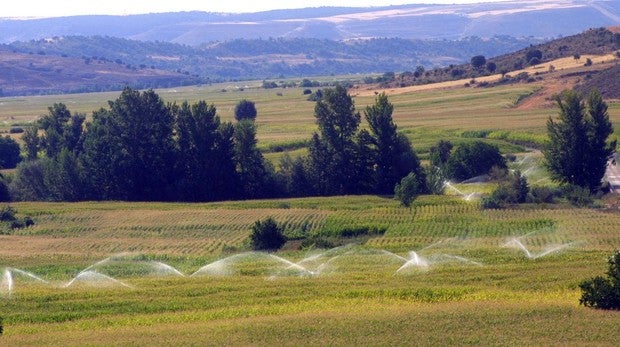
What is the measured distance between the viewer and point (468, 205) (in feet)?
234

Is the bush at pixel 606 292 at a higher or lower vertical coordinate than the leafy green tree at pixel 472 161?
higher

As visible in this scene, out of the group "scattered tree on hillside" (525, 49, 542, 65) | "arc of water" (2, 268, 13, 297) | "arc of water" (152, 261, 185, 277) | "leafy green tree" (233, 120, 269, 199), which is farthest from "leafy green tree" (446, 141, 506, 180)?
"scattered tree on hillside" (525, 49, 542, 65)

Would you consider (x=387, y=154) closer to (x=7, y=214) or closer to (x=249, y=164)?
(x=249, y=164)

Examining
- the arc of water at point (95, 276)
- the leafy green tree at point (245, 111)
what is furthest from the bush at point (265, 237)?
the leafy green tree at point (245, 111)

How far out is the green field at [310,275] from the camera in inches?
1316

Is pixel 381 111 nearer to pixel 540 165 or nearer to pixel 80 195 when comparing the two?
pixel 540 165

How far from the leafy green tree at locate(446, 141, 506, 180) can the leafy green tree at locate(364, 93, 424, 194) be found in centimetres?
407

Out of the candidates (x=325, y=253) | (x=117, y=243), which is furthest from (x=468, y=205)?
(x=117, y=243)

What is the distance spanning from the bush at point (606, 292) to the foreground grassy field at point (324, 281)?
25.5 inches

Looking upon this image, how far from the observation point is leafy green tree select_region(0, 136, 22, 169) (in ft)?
342

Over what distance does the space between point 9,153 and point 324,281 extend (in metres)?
68.6

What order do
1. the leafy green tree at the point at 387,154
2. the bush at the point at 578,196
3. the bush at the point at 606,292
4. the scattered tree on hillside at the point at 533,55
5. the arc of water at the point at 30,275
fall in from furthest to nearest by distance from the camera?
1. the scattered tree on hillside at the point at 533,55
2. the leafy green tree at the point at 387,154
3. the bush at the point at 578,196
4. the arc of water at the point at 30,275
5. the bush at the point at 606,292

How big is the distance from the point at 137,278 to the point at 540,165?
157ft

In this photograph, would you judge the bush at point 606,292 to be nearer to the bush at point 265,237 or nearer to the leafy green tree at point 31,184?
the bush at point 265,237
